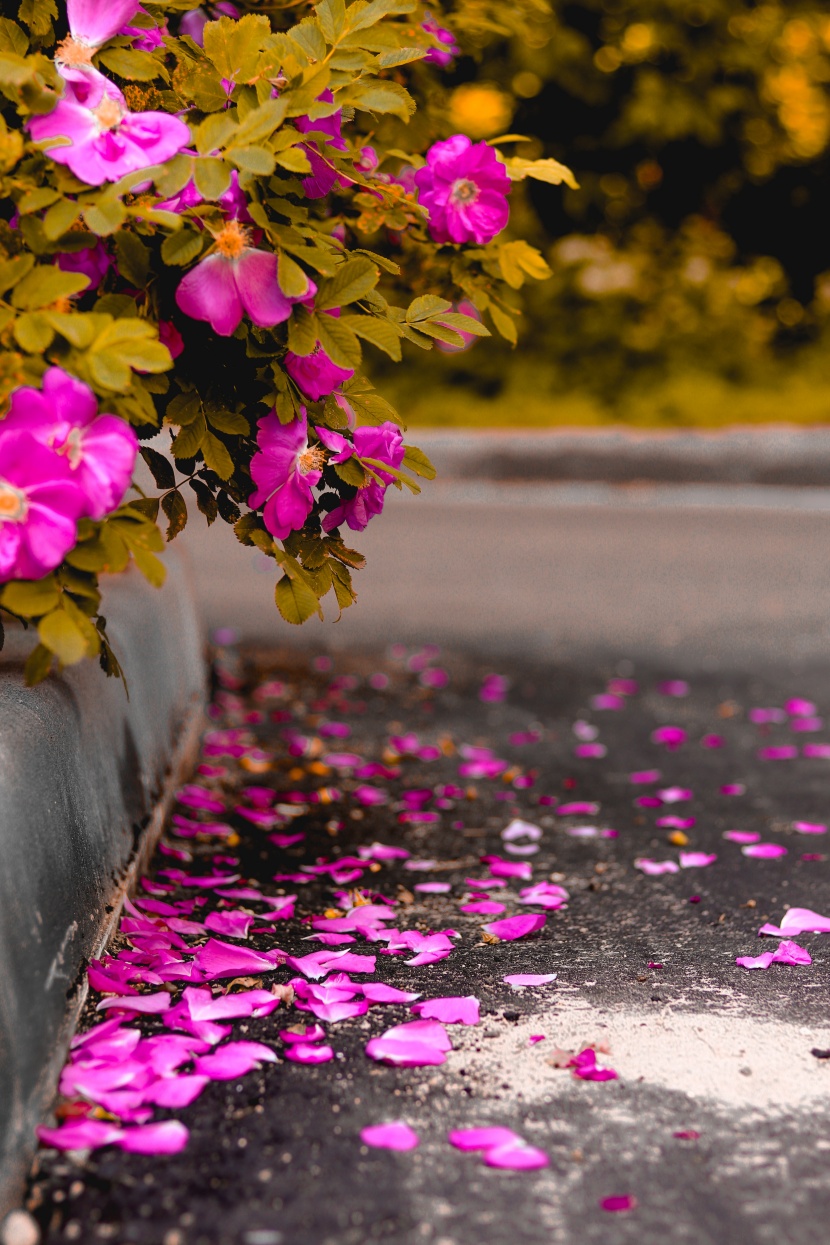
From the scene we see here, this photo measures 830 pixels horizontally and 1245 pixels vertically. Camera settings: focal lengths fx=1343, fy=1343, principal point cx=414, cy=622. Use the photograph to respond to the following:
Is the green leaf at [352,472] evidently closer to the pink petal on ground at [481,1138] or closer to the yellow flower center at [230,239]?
the yellow flower center at [230,239]

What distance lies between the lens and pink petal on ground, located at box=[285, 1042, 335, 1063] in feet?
5.81

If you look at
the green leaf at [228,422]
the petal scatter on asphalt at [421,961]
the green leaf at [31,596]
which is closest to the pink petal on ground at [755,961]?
the petal scatter on asphalt at [421,961]

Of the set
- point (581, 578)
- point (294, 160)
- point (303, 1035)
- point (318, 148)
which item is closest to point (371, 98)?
point (318, 148)

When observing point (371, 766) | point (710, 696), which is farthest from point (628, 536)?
point (371, 766)

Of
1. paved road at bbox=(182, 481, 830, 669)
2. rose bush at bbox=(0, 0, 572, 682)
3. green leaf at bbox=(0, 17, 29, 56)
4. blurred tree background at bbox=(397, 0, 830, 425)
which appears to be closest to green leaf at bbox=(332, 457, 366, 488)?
Result: rose bush at bbox=(0, 0, 572, 682)

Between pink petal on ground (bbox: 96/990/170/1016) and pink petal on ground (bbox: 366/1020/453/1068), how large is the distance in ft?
0.97

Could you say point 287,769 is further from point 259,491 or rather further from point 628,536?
point 628,536

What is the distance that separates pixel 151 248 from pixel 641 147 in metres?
9.70

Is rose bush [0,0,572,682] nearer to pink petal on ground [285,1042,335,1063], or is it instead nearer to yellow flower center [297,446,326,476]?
yellow flower center [297,446,326,476]

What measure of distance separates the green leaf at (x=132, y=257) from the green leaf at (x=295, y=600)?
454mm

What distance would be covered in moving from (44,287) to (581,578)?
4.68 meters

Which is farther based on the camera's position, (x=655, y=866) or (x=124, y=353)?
(x=655, y=866)

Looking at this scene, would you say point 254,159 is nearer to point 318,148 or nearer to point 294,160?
point 294,160

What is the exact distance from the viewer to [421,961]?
2135 mm
